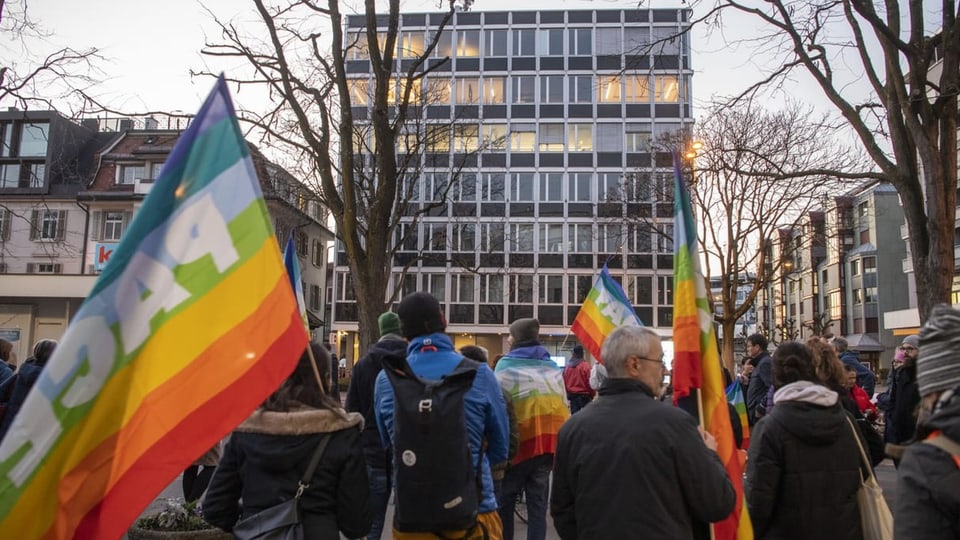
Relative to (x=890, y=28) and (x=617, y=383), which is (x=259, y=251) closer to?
(x=617, y=383)

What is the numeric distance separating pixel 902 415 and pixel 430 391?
6296mm

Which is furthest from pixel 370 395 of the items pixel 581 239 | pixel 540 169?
pixel 540 169

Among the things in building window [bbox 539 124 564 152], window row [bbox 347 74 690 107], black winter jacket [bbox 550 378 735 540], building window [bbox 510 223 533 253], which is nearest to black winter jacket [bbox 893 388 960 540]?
black winter jacket [bbox 550 378 735 540]

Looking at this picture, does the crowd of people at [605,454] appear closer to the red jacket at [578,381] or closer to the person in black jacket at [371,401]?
the person in black jacket at [371,401]

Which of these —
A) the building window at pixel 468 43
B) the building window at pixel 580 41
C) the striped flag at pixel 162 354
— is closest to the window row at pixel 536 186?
the building window at pixel 580 41

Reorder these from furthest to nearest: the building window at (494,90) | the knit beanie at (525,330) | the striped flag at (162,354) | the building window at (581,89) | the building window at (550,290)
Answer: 1. the building window at (494,90)
2. the building window at (581,89)
3. the building window at (550,290)
4. the knit beanie at (525,330)
5. the striped flag at (162,354)

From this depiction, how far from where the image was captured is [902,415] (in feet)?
26.0

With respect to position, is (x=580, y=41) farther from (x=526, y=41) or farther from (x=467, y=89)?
(x=467, y=89)

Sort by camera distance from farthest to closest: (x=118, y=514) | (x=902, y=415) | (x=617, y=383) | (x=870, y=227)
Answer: (x=870, y=227)
(x=902, y=415)
(x=617, y=383)
(x=118, y=514)

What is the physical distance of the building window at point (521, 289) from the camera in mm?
48094

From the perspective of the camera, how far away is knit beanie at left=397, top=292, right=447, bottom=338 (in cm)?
425

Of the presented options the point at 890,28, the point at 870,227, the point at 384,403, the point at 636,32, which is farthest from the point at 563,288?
the point at 384,403

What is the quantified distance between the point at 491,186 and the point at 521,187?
1977mm

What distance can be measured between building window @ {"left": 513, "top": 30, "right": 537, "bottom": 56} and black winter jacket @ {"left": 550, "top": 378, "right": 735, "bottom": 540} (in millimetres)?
49796
